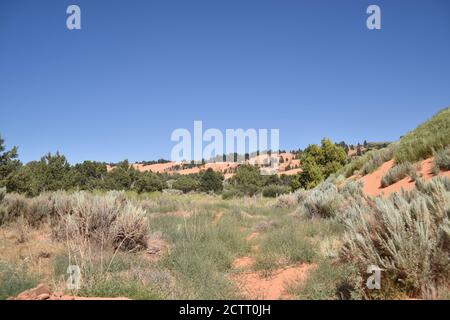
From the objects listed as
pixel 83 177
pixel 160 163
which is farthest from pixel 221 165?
pixel 83 177

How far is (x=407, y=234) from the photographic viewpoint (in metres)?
3.96

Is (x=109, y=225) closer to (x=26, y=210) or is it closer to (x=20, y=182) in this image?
(x=26, y=210)

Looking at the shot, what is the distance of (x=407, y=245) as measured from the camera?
3734 millimetres

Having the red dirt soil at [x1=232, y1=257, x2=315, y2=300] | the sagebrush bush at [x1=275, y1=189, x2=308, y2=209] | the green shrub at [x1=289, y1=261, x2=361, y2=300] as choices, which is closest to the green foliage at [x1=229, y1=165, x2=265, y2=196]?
the sagebrush bush at [x1=275, y1=189, x2=308, y2=209]

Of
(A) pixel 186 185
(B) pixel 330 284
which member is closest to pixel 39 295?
(B) pixel 330 284

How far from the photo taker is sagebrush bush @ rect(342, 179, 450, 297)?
3.64m

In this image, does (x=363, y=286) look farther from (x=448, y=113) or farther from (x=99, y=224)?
(x=448, y=113)

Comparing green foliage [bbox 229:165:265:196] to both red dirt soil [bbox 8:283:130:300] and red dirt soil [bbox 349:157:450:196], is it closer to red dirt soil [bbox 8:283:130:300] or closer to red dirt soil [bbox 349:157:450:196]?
red dirt soil [bbox 349:157:450:196]

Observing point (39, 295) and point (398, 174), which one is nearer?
point (39, 295)

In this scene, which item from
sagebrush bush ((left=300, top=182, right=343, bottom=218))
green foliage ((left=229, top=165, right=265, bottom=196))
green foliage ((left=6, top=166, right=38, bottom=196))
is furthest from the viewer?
green foliage ((left=229, top=165, right=265, bottom=196))

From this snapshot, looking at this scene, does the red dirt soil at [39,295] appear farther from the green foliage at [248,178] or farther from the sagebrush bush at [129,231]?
the green foliage at [248,178]

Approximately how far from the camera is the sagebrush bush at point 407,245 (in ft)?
11.9

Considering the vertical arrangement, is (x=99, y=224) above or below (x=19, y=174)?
below
